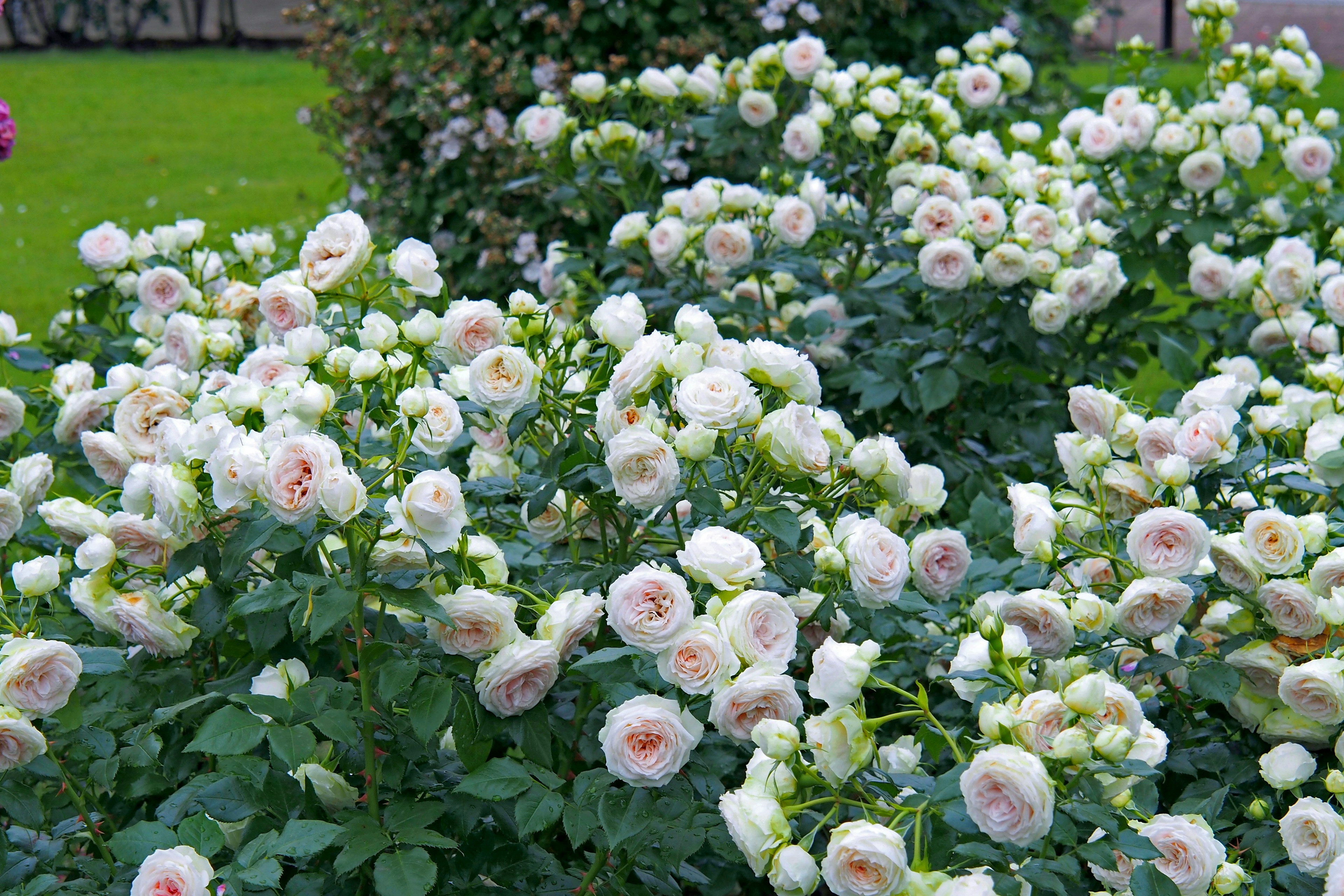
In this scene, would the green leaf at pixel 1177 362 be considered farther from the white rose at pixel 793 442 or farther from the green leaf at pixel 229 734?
the green leaf at pixel 229 734

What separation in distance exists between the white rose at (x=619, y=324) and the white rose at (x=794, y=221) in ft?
3.65

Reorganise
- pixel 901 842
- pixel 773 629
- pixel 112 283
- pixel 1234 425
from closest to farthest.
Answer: pixel 901 842
pixel 773 629
pixel 1234 425
pixel 112 283

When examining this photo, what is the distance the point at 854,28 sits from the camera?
4.61 m

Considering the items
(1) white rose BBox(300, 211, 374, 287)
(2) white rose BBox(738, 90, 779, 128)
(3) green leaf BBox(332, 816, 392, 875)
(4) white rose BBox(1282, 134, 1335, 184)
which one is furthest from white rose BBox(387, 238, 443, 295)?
(4) white rose BBox(1282, 134, 1335, 184)

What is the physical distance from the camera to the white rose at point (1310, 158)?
2.96m

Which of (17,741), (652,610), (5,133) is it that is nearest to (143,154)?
(5,133)

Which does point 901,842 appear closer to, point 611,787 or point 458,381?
point 611,787

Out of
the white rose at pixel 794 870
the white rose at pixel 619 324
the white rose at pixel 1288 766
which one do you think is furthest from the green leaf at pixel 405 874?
the white rose at pixel 1288 766

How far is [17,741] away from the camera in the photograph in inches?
57.3

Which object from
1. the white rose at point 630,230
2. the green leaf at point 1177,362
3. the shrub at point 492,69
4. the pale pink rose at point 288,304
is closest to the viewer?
the pale pink rose at point 288,304

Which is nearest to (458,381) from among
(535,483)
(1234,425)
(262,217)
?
(535,483)

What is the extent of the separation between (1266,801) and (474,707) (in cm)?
94

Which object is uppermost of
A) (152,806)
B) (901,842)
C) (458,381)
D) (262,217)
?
(458,381)

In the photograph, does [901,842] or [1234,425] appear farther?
[1234,425]
